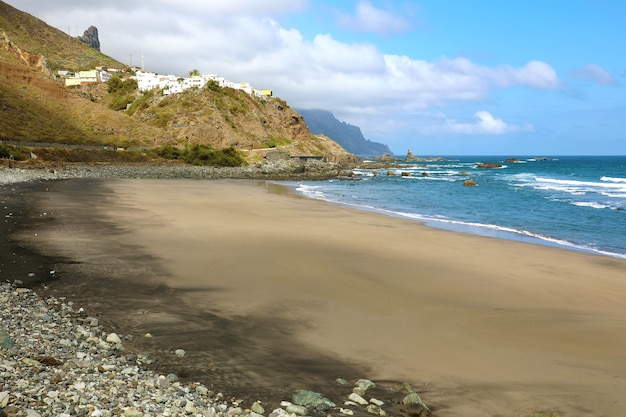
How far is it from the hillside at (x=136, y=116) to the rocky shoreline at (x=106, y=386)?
72689mm

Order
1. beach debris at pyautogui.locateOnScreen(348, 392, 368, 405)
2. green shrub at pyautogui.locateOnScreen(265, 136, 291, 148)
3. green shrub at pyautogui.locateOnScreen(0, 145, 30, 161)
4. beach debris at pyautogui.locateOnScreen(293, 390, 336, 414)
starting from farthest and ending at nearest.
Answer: green shrub at pyautogui.locateOnScreen(265, 136, 291, 148) < green shrub at pyautogui.locateOnScreen(0, 145, 30, 161) < beach debris at pyautogui.locateOnScreen(348, 392, 368, 405) < beach debris at pyautogui.locateOnScreen(293, 390, 336, 414)

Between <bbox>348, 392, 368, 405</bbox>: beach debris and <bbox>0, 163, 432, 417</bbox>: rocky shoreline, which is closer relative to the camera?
<bbox>0, 163, 432, 417</bbox>: rocky shoreline

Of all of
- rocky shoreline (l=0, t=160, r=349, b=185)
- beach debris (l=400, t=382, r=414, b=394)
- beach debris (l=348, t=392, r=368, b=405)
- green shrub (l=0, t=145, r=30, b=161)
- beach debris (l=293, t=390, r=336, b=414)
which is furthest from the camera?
green shrub (l=0, t=145, r=30, b=161)

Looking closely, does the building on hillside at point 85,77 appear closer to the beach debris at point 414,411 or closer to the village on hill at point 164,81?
the village on hill at point 164,81

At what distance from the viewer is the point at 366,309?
11195 mm

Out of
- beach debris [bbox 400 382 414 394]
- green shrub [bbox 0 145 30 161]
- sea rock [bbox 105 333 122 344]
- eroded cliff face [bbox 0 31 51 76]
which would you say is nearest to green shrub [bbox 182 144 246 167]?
green shrub [bbox 0 145 30 161]

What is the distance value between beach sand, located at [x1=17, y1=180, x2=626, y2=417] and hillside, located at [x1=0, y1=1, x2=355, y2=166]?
66.8 meters

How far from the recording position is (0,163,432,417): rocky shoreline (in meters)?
5.40

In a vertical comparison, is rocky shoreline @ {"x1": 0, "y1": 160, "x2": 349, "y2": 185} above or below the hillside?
below

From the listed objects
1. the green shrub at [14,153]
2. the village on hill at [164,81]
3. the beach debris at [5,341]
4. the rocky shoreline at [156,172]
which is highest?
the village on hill at [164,81]

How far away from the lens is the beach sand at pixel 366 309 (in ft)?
24.4

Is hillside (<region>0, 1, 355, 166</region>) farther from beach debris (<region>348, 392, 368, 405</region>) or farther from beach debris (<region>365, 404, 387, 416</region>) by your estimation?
beach debris (<region>365, 404, 387, 416</region>)

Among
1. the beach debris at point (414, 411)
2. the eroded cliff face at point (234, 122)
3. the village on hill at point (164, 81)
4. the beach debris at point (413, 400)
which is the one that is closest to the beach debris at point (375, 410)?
the beach debris at point (414, 411)

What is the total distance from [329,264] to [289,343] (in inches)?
276
